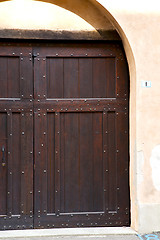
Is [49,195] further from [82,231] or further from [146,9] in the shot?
[146,9]

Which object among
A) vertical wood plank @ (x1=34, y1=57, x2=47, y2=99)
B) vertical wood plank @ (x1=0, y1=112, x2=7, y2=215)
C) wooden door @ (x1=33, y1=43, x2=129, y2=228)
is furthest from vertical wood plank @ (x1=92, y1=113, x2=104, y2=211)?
vertical wood plank @ (x1=0, y1=112, x2=7, y2=215)

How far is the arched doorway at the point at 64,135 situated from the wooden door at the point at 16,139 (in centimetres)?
1

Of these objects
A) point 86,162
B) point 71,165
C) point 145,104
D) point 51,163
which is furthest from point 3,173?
point 145,104

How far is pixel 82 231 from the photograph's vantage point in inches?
177

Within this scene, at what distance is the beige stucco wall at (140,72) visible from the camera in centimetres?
438

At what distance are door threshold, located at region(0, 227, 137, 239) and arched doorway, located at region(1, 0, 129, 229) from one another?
0.10 m

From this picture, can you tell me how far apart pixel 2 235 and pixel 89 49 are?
271 cm

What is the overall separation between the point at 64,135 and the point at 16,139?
2.13 feet

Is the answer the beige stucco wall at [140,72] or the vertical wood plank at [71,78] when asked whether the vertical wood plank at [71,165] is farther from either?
the beige stucco wall at [140,72]

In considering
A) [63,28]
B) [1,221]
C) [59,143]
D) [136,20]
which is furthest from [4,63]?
[1,221]

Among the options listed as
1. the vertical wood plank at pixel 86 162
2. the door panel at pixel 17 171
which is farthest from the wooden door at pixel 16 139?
the vertical wood plank at pixel 86 162

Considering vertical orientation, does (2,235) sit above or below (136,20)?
below

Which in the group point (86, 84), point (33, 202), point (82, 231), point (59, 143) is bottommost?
point (82, 231)

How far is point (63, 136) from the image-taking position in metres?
4.62
